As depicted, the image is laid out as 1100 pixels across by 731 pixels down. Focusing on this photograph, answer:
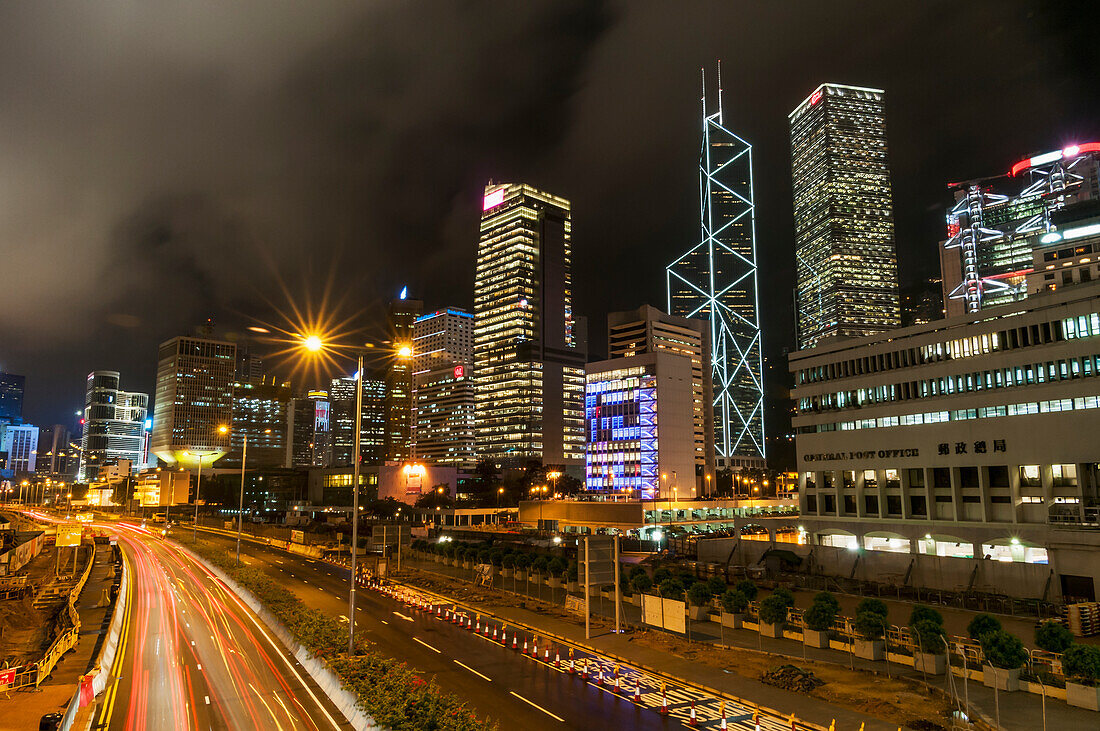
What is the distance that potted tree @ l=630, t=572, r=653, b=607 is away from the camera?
153 feet

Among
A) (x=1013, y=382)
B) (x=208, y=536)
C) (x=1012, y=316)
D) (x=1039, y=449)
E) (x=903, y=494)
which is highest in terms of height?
(x=1012, y=316)

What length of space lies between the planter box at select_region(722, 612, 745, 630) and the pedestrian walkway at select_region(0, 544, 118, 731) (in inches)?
1291

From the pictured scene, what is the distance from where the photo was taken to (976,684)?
27.9 m

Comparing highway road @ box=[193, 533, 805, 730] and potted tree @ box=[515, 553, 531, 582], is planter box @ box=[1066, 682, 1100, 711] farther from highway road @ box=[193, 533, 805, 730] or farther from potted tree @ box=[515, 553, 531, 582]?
potted tree @ box=[515, 553, 531, 582]

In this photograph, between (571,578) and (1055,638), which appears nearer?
(1055,638)

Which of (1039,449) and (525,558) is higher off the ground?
(1039,449)

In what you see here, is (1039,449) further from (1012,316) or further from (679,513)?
(679,513)

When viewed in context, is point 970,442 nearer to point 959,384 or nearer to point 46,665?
point 959,384

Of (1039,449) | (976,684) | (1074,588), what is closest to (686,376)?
(1039,449)

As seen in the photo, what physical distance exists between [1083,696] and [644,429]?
157470 millimetres

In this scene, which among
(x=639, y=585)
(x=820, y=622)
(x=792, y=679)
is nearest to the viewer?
(x=792, y=679)

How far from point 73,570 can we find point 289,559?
865 inches

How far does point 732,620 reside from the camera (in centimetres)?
3997

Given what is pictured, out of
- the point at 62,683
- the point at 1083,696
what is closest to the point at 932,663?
the point at 1083,696
